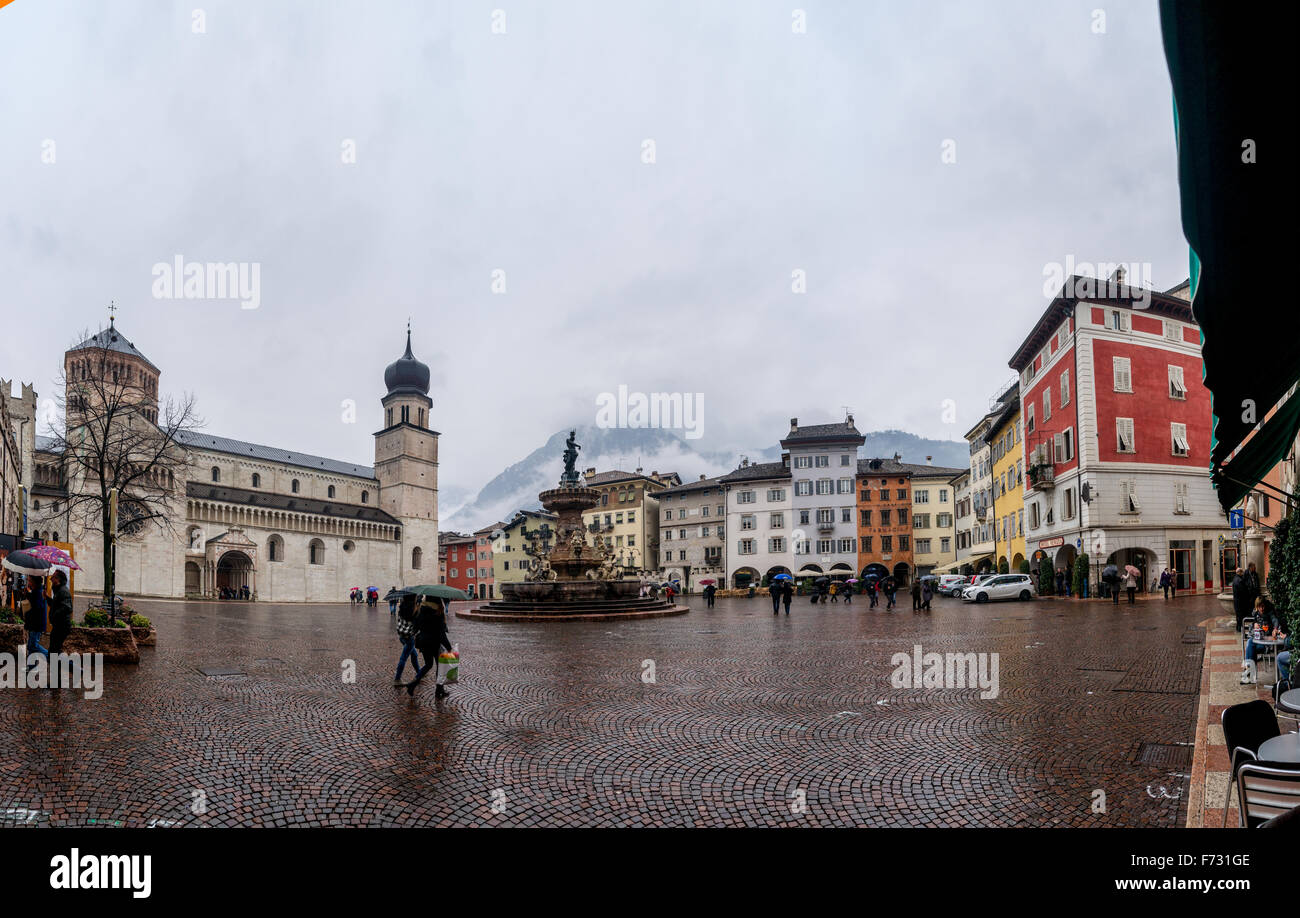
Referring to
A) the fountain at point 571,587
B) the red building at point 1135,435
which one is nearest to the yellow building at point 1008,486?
the red building at point 1135,435

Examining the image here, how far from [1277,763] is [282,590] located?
85.5m

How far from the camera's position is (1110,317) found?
34.5m

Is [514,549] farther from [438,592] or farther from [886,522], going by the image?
[438,592]

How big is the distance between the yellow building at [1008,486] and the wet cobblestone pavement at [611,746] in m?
34.7

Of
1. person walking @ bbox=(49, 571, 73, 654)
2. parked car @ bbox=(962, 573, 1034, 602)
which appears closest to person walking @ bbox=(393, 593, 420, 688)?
person walking @ bbox=(49, 571, 73, 654)

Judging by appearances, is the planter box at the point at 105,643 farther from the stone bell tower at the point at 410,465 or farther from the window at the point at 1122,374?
the stone bell tower at the point at 410,465

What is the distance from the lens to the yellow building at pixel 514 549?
97.3m

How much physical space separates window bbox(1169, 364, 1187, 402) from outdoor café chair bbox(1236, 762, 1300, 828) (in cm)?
3934

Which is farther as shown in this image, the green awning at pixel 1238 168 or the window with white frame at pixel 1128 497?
the window with white frame at pixel 1128 497

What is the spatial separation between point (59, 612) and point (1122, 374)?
3956 centimetres

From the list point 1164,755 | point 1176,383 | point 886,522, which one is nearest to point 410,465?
point 886,522

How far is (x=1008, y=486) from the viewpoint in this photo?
47312 millimetres
